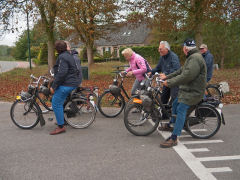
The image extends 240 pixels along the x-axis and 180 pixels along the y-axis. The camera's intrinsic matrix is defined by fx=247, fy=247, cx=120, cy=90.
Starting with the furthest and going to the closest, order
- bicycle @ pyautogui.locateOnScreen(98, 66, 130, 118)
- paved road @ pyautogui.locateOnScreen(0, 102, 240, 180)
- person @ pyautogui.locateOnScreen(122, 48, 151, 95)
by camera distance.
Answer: bicycle @ pyautogui.locateOnScreen(98, 66, 130, 118) → person @ pyautogui.locateOnScreen(122, 48, 151, 95) → paved road @ pyautogui.locateOnScreen(0, 102, 240, 180)

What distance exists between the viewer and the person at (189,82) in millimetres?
4062

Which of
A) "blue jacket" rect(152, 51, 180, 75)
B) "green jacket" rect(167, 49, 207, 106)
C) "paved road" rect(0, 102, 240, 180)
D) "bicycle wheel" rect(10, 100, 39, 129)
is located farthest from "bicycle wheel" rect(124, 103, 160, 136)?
"bicycle wheel" rect(10, 100, 39, 129)

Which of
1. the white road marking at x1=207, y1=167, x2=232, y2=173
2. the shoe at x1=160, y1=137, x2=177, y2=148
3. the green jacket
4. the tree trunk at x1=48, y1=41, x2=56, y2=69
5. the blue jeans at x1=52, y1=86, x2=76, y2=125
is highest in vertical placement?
the tree trunk at x1=48, y1=41, x2=56, y2=69

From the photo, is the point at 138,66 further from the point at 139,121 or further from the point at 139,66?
the point at 139,121

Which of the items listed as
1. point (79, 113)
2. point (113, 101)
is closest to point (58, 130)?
point (79, 113)

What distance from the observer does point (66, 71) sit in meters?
4.89

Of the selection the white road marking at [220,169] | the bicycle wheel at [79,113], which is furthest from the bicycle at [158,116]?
the white road marking at [220,169]

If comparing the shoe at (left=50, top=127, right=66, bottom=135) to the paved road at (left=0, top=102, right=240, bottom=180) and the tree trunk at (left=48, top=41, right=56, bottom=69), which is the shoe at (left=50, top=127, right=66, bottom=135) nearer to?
the paved road at (left=0, top=102, right=240, bottom=180)

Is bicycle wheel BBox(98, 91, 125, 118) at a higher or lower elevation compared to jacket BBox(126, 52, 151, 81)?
lower

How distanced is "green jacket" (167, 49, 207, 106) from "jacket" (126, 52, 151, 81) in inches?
66.6

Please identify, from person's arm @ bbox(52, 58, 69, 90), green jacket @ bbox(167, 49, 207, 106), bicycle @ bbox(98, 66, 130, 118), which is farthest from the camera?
bicycle @ bbox(98, 66, 130, 118)

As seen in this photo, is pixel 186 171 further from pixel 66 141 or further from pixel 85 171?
pixel 66 141

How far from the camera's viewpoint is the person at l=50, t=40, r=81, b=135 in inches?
192

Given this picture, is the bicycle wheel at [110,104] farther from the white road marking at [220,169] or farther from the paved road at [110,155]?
the white road marking at [220,169]
